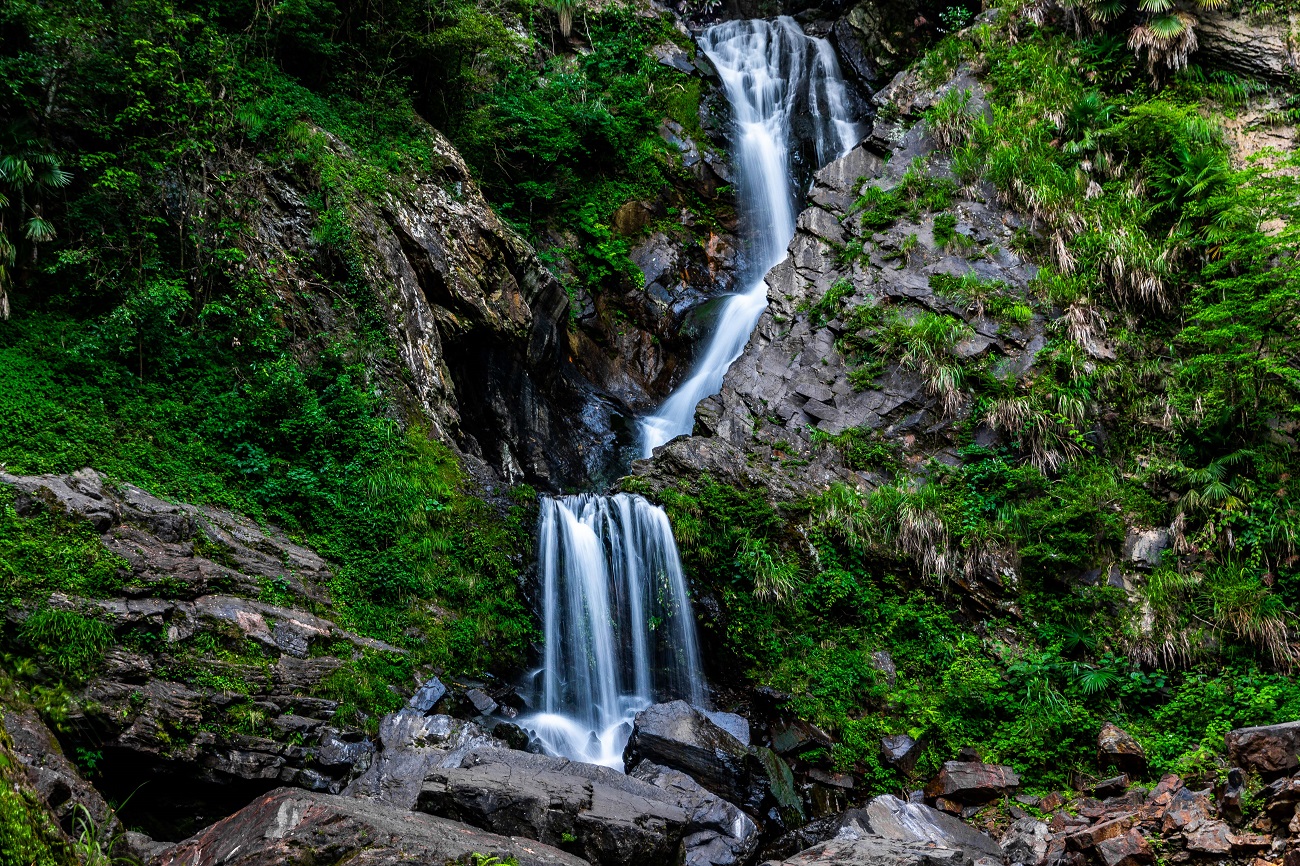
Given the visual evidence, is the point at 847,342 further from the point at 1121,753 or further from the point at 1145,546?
the point at 1121,753

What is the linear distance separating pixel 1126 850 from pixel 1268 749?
4.81 ft

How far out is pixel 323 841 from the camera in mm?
3969

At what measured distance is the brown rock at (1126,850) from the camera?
580cm

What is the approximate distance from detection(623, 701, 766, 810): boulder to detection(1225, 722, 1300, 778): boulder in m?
4.44

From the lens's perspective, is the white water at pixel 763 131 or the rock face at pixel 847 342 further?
the white water at pixel 763 131

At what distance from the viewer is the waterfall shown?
30.7ft

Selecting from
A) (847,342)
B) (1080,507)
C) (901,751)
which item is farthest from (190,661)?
(1080,507)

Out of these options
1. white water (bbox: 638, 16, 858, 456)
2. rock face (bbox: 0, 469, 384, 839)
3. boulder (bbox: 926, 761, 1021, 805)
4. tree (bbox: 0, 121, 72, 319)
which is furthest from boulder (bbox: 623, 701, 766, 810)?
tree (bbox: 0, 121, 72, 319)

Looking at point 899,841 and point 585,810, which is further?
point 899,841

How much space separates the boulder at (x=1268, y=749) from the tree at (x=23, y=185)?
510 inches

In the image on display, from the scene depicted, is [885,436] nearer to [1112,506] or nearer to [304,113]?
[1112,506]

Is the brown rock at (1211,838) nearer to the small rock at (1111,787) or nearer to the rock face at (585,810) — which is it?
the small rock at (1111,787)

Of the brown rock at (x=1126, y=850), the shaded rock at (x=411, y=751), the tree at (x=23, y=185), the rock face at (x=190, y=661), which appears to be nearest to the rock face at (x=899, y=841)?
the brown rock at (x=1126, y=850)

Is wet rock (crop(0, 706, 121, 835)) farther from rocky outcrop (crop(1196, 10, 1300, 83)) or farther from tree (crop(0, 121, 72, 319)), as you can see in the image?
rocky outcrop (crop(1196, 10, 1300, 83))
